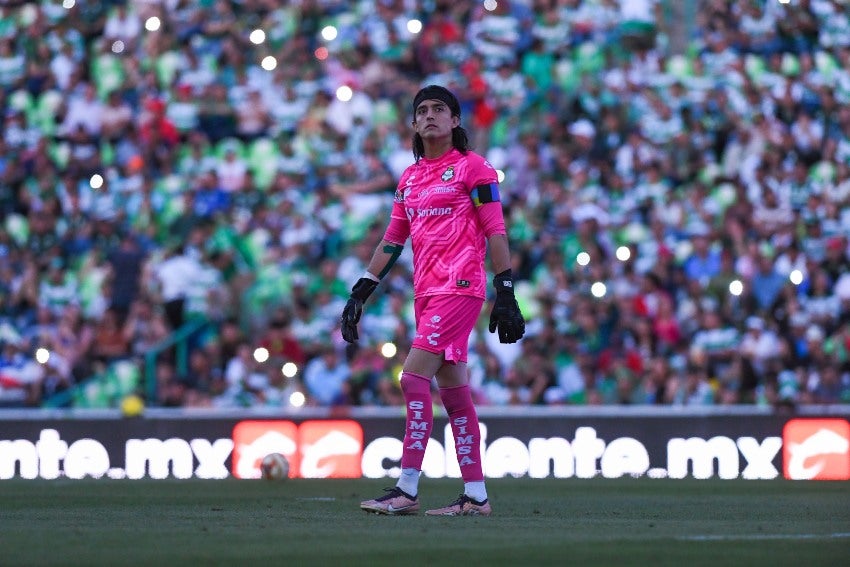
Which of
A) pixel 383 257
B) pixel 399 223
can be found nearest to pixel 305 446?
pixel 383 257

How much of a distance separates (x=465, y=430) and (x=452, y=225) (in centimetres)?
117

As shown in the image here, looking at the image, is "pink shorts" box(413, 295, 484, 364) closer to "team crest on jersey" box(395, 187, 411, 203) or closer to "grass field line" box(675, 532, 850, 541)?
"team crest on jersey" box(395, 187, 411, 203)

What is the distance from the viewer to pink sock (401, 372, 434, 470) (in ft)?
30.1

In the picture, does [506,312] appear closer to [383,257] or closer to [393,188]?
[383,257]

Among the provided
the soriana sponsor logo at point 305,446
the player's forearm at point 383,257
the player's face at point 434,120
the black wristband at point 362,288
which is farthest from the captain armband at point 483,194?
the soriana sponsor logo at point 305,446

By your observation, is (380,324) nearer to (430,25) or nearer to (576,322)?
(576,322)

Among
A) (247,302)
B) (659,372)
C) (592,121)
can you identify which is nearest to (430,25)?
(592,121)

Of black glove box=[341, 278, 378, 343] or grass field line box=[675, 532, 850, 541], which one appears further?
black glove box=[341, 278, 378, 343]

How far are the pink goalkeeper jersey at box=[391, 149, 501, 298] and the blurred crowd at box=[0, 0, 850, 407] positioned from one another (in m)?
8.37

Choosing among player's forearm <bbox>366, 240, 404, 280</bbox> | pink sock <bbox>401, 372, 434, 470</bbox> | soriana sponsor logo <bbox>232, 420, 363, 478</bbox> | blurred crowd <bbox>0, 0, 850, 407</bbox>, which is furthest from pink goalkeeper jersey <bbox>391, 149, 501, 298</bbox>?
blurred crowd <bbox>0, 0, 850, 407</bbox>

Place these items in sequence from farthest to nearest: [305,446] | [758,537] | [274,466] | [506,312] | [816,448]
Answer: [305,446] → [816,448] → [274,466] → [506,312] → [758,537]

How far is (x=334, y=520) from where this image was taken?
28.9 ft

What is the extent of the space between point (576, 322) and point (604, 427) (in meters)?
2.15

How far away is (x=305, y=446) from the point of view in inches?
670
